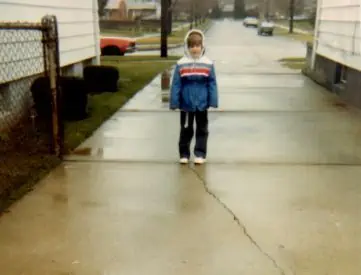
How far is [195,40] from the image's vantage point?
570 centimetres

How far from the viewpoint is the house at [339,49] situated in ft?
32.7

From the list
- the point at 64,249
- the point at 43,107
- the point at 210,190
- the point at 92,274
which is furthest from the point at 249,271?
the point at 43,107

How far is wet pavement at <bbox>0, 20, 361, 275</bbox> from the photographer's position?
366 cm

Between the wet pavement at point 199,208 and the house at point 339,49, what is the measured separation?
245 cm

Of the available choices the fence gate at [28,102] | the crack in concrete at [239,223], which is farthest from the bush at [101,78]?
the crack in concrete at [239,223]

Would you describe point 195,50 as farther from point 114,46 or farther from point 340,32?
point 114,46

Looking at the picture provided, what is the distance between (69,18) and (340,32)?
584 centimetres

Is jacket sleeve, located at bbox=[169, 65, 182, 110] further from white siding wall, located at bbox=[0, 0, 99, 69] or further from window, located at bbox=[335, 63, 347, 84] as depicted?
window, located at bbox=[335, 63, 347, 84]

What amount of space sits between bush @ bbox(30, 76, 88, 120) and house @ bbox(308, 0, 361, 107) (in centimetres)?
496

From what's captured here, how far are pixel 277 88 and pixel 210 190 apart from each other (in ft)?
26.1

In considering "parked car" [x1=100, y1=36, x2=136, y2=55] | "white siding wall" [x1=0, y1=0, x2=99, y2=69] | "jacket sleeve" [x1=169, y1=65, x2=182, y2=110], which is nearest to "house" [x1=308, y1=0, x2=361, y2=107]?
"jacket sleeve" [x1=169, y1=65, x2=182, y2=110]

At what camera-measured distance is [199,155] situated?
600cm

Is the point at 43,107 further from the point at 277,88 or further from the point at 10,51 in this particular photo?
the point at 277,88

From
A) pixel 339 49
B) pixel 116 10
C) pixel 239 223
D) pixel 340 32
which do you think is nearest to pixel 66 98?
pixel 239 223
